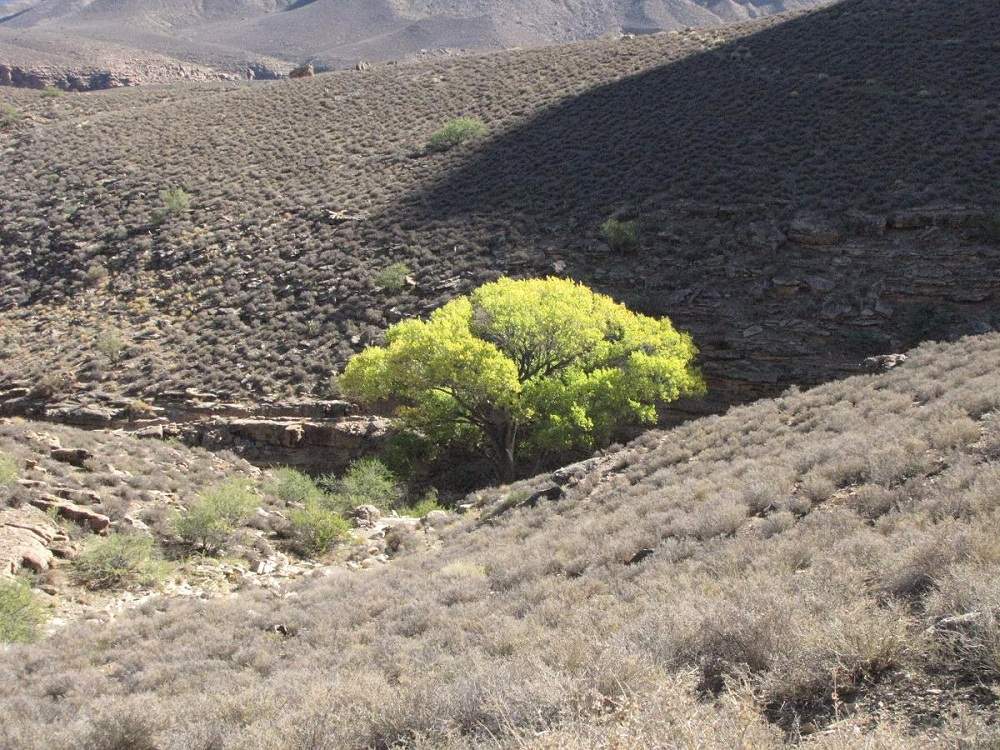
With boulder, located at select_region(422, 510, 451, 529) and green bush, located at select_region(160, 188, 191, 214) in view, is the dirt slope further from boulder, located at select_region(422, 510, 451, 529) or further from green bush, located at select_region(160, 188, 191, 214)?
boulder, located at select_region(422, 510, 451, 529)

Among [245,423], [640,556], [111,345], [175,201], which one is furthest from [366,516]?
[175,201]

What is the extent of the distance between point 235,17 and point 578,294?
5636 inches

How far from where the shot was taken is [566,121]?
34375mm

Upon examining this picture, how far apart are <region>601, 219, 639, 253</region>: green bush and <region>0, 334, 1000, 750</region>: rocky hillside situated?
14403mm

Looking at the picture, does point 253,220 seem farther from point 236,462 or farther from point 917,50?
point 917,50

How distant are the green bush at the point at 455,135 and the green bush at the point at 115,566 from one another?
88.9 ft

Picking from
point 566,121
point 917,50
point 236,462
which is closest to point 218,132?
point 566,121

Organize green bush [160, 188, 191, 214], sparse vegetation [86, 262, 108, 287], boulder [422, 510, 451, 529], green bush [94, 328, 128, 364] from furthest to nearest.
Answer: green bush [160, 188, 191, 214] < sparse vegetation [86, 262, 108, 287] < green bush [94, 328, 128, 364] < boulder [422, 510, 451, 529]

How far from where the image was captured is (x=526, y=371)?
18.7 metres

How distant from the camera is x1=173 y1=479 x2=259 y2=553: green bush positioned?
40.2ft

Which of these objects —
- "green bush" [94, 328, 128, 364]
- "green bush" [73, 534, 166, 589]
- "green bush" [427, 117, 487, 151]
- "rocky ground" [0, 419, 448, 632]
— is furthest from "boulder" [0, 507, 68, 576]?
"green bush" [427, 117, 487, 151]

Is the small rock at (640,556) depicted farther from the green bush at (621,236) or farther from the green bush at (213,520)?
the green bush at (621,236)

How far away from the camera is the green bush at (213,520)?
40.2ft

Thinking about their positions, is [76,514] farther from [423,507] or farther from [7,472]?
[423,507]
